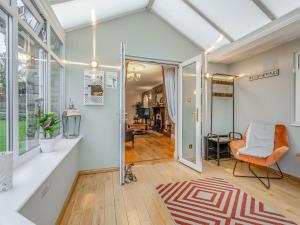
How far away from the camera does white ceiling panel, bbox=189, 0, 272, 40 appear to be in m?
2.56

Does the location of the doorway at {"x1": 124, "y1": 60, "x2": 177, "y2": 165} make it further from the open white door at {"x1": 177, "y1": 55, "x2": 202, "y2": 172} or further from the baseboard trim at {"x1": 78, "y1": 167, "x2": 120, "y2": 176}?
the baseboard trim at {"x1": 78, "y1": 167, "x2": 120, "y2": 176}

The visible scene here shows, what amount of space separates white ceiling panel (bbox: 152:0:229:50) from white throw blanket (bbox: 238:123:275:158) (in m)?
1.80

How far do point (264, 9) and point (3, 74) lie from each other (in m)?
3.25

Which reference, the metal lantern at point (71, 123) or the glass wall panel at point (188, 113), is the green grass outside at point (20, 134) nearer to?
the metal lantern at point (71, 123)

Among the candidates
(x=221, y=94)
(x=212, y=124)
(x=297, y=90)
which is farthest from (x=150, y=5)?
(x=297, y=90)

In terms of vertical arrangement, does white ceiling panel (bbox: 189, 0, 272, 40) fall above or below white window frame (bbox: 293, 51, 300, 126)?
above

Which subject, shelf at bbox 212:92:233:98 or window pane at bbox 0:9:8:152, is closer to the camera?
window pane at bbox 0:9:8:152

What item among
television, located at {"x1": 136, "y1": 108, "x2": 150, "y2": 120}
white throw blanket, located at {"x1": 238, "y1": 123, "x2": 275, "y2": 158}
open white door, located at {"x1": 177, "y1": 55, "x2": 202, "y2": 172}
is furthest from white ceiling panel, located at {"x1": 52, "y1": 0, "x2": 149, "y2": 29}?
television, located at {"x1": 136, "y1": 108, "x2": 150, "y2": 120}

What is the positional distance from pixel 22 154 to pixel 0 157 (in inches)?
25.1

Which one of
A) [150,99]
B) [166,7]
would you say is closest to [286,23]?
[166,7]

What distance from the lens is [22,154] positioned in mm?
1597

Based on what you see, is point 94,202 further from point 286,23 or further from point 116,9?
point 286,23

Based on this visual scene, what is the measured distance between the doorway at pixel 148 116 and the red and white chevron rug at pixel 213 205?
4.88 feet

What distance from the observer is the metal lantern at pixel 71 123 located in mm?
2817
